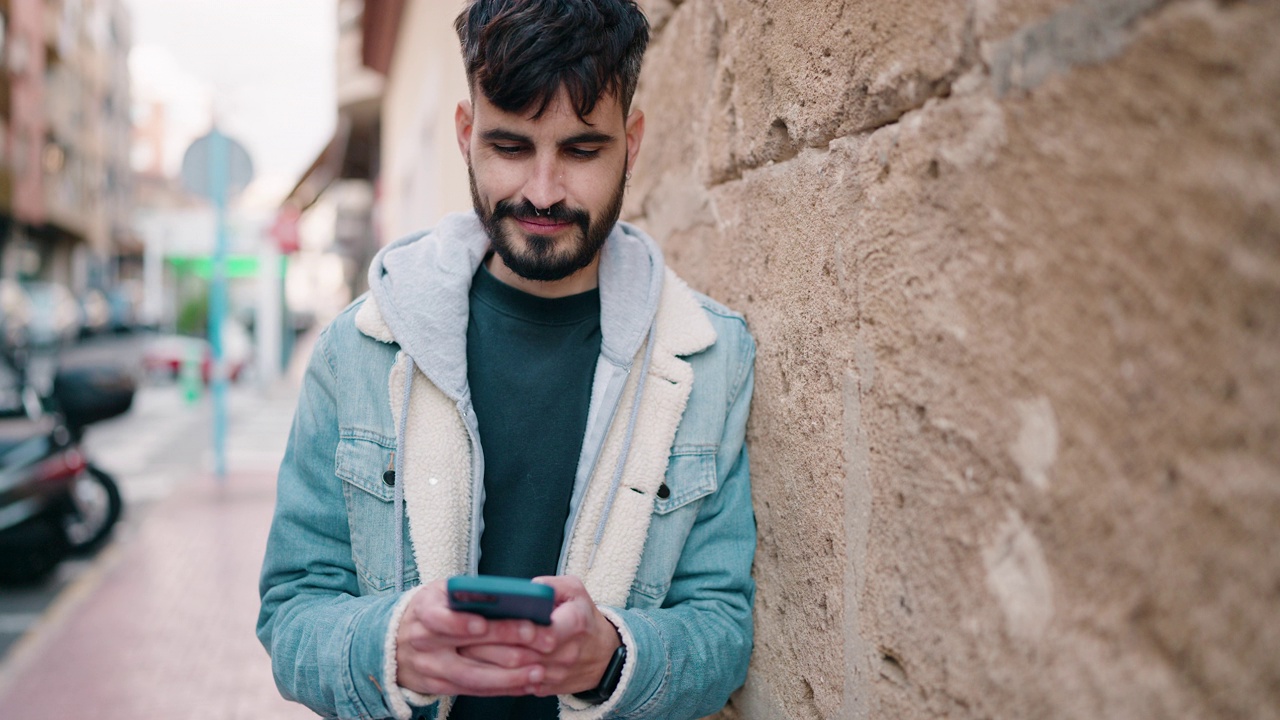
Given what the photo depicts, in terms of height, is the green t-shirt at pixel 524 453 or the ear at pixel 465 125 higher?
the ear at pixel 465 125

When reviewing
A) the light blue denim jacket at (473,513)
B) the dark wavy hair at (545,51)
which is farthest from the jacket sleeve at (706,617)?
the dark wavy hair at (545,51)

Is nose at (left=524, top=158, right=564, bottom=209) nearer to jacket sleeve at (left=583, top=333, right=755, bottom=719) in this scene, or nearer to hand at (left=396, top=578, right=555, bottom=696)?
jacket sleeve at (left=583, top=333, right=755, bottom=719)

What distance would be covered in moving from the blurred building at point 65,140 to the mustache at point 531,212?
2591 cm

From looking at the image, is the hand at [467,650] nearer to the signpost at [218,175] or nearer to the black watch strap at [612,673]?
the black watch strap at [612,673]

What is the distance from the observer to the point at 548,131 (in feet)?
5.26

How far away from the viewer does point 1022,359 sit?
93 centimetres

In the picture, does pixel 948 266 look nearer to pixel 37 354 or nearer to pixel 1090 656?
pixel 1090 656

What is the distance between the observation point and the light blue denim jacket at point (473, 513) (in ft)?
4.92

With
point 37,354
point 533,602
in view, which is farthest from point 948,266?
point 37,354

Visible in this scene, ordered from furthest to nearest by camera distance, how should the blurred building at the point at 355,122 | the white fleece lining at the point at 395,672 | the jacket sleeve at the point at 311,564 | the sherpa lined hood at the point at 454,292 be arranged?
the blurred building at the point at 355,122 → the sherpa lined hood at the point at 454,292 → the jacket sleeve at the point at 311,564 → the white fleece lining at the point at 395,672

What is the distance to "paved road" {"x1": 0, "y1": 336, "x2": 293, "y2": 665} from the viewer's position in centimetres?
517

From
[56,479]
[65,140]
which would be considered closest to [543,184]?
[56,479]

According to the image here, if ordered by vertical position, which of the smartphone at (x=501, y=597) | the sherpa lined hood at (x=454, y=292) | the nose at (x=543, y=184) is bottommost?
the smartphone at (x=501, y=597)

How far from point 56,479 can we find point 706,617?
5107mm
